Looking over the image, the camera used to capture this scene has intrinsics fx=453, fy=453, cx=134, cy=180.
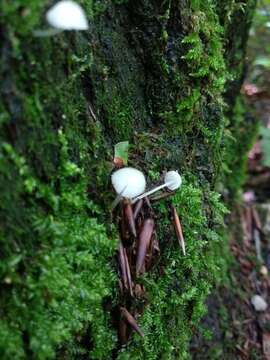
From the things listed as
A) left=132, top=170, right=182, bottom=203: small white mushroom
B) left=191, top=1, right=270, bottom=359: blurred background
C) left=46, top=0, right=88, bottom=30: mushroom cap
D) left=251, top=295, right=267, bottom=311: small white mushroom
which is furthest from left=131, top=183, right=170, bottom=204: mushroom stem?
left=251, top=295, right=267, bottom=311: small white mushroom

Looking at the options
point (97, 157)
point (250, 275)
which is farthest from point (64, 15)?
point (250, 275)

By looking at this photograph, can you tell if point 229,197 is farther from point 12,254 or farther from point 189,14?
point 12,254

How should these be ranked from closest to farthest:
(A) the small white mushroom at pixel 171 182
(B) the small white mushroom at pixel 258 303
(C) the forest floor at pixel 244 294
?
(A) the small white mushroom at pixel 171 182 → (C) the forest floor at pixel 244 294 → (B) the small white mushroom at pixel 258 303

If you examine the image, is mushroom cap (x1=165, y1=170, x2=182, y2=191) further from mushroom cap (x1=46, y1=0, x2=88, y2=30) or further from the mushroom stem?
mushroom cap (x1=46, y1=0, x2=88, y2=30)

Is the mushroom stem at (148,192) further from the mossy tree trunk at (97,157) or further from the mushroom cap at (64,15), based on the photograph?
the mushroom cap at (64,15)

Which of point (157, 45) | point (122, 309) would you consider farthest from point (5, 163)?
point (157, 45)

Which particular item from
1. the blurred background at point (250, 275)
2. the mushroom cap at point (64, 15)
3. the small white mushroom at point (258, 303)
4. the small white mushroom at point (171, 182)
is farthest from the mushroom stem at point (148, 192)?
the small white mushroom at point (258, 303)

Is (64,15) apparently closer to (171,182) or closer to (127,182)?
(127,182)
